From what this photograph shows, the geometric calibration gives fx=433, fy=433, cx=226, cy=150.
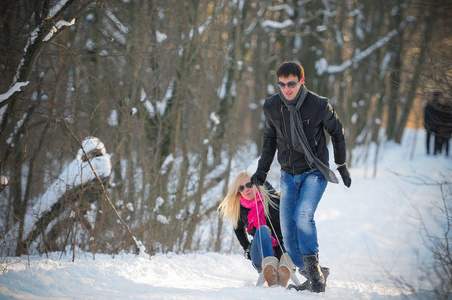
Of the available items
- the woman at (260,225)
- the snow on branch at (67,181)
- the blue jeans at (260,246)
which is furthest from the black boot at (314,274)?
the snow on branch at (67,181)

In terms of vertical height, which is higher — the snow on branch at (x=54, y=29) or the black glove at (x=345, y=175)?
the snow on branch at (x=54, y=29)

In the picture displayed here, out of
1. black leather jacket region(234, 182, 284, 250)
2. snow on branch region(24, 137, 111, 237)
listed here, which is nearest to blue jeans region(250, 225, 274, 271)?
black leather jacket region(234, 182, 284, 250)

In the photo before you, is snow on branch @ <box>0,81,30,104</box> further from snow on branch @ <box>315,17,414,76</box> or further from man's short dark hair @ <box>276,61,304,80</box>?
snow on branch @ <box>315,17,414,76</box>

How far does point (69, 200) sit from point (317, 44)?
11888 mm

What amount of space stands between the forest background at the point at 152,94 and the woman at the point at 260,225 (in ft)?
5.14

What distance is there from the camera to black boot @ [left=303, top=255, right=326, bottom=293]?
3750mm

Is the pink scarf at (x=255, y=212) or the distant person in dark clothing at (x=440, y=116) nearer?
the pink scarf at (x=255, y=212)

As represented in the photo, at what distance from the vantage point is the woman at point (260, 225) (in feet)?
13.9

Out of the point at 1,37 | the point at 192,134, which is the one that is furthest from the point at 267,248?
the point at 192,134

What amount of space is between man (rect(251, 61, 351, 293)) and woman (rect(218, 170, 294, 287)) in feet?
0.96

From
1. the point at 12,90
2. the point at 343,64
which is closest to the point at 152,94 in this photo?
the point at 12,90

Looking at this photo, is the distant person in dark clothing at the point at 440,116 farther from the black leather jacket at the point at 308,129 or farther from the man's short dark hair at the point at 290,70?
the man's short dark hair at the point at 290,70

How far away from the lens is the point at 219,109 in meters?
13.2

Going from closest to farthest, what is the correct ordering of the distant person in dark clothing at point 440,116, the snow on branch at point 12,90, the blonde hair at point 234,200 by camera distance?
the snow on branch at point 12,90 → the blonde hair at point 234,200 → the distant person in dark clothing at point 440,116
